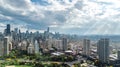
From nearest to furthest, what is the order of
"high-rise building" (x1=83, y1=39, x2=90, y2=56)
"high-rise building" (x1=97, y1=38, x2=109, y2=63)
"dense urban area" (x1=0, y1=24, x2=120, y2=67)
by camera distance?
1. "dense urban area" (x1=0, y1=24, x2=120, y2=67)
2. "high-rise building" (x1=97, y1=38, x2=109, y2=63)
3. "high-rise building" (x1=83, y1=39, x2=90, y2=56)

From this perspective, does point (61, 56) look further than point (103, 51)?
Yes

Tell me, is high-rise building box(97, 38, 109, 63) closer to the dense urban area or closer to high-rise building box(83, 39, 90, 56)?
the dense urban area

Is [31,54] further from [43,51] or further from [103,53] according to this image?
[103,53]

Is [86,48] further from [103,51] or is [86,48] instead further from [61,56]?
[103,51]

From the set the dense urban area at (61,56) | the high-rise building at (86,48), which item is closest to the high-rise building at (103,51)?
the dense urban area at (61,56)

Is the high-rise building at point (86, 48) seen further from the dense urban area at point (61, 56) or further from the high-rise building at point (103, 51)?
the high-rise building at point (103, 51)

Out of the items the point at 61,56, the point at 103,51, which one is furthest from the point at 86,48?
the point at 103,51

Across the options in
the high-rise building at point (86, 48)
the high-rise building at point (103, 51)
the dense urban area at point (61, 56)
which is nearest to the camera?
the dense urban area at point (61, 56)

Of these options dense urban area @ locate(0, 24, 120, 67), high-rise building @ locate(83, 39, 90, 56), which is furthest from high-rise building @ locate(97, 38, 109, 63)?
high-rise building @ locate(83, 39, 90, 56)

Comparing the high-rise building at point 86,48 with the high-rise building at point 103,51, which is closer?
the high-rise building at point 103,51

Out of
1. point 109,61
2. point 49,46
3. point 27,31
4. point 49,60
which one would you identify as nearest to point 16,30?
point 27,31

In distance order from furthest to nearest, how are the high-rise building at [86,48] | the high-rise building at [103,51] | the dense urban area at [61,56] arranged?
the high-rise building at [86,48] → the high-rise building at [103,51] → the dense urban area at [61,56]
